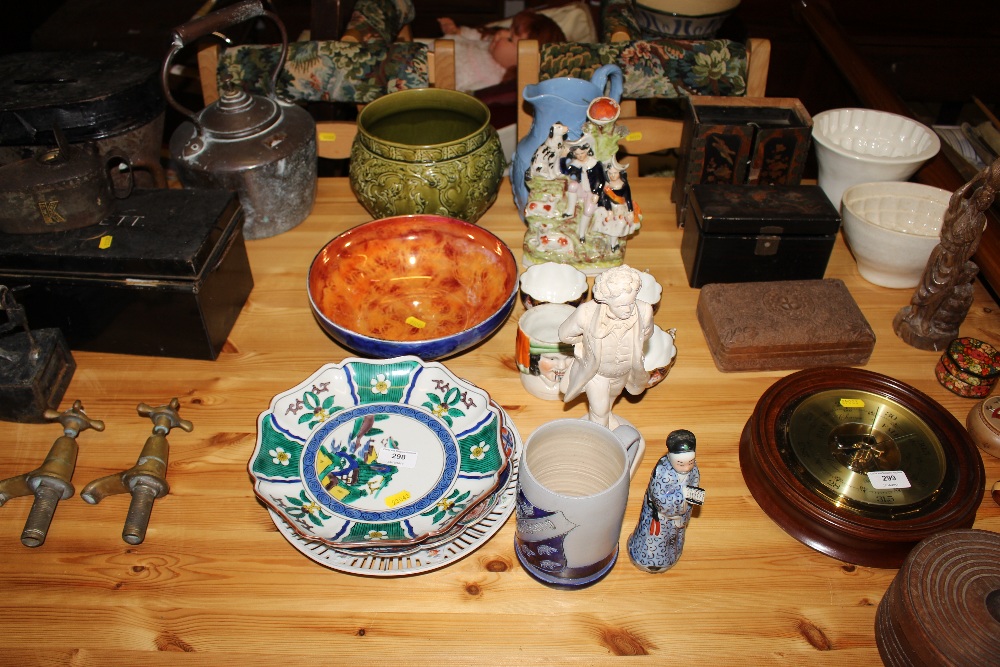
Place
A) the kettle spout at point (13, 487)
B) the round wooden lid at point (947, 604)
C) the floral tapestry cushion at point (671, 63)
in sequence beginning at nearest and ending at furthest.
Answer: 1. the round wooden lid at point (947, 604)
2. the kettle spout at point (13, 487)
3. the floral tapestry cushion at point (671, 63)

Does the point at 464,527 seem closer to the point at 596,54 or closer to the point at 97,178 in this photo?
the point at 97,178

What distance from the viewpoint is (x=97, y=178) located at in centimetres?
119

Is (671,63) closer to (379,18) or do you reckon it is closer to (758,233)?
(758,233)

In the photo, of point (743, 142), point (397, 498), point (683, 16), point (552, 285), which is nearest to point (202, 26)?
point (552, 285)

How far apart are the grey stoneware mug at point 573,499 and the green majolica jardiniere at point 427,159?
0.62 meters

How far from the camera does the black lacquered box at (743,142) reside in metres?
1.40

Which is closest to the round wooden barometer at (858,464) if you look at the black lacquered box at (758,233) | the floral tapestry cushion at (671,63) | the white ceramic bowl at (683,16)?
the black lacquered box at (758,233)

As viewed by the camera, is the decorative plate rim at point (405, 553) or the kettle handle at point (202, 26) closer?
the decorative plate rim at point (405, 553)

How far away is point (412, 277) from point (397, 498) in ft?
1.60

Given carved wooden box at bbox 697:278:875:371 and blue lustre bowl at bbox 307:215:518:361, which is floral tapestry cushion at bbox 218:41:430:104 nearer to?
blue lustre bowl at bbox 307:215:518:361

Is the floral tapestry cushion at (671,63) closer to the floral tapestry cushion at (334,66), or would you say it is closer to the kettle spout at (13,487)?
the floral tapestry cushion at (334,66)

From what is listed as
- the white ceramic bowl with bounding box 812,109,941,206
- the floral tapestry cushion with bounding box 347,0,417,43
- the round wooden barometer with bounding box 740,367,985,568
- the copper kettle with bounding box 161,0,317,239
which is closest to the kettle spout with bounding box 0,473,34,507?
the copper kettle with bounding box 161,0,317,239

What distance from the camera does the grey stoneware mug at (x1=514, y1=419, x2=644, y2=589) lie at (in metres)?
0.84

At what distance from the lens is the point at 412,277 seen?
1378 millimetres
